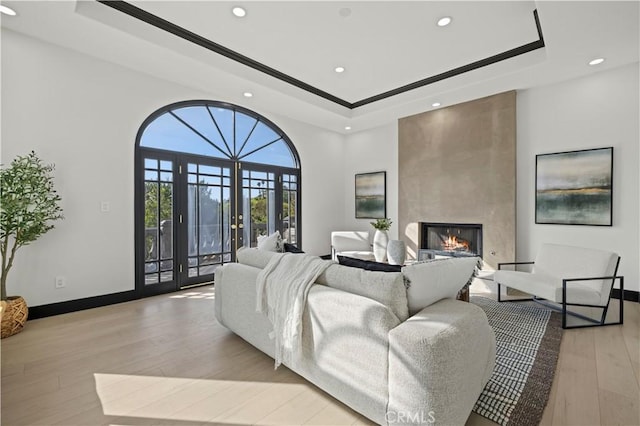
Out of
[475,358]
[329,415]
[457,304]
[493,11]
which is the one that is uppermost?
[493,11]

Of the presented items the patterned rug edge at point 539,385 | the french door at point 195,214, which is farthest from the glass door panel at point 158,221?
the patterned rug edge at point 539,385

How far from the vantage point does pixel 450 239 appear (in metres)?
5.35

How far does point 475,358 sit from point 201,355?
6.79ft

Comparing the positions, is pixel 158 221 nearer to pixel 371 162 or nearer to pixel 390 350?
pixel 390 350

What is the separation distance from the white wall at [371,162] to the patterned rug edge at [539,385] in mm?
3520

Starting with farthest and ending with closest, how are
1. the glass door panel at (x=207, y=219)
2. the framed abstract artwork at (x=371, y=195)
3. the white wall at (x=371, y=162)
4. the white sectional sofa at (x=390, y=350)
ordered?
the framed abstract artwork at (x=371, y=195) < the white wall at (x=371, y=162) < the glass door panel at (x=207, y=219) < the white sectional sofa at (x=390, y=350)

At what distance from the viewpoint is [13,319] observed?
9.11 ft

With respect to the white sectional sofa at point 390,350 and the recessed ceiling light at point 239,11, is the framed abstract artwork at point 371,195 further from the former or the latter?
the white sectional sofa at point 390,350

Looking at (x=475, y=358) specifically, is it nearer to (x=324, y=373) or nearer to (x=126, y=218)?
(x=324, y=373)

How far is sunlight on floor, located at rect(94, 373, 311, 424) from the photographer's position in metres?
1.72

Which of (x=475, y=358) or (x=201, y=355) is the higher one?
(x=475, y=358)

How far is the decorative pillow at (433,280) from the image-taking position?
1.71 m

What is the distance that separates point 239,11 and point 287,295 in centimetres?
289

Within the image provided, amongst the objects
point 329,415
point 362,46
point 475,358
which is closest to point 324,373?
point 329,415
